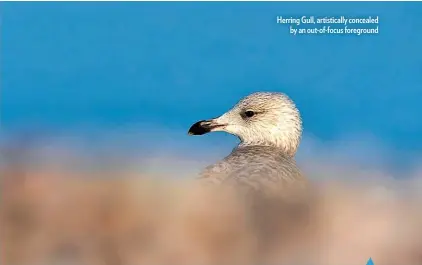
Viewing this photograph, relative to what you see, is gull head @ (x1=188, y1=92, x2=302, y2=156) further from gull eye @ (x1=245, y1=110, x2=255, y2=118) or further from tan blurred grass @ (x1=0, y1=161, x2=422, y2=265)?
tan blurred grass @ (x1=0, y1=161, x2=422, y2=265)

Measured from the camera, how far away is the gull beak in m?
4.13

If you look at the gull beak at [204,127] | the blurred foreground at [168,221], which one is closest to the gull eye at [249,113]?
the gull beak at [204,127]

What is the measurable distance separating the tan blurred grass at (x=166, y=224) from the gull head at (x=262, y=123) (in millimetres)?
235

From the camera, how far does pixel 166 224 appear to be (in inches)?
162

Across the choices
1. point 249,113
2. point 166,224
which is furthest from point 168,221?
point 249,113

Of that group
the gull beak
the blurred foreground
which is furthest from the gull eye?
the blurred foreground

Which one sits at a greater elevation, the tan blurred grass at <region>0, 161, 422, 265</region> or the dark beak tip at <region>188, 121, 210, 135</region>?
the dark beak tip at <region>188, 121, 210, 135</region>

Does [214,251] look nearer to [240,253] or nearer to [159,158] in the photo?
[240,253]

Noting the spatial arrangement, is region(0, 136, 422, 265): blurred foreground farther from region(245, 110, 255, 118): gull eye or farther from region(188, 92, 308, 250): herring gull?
region(245, 110, 255, 118): gull eye

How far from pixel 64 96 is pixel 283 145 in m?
0.91

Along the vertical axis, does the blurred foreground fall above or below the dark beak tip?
below

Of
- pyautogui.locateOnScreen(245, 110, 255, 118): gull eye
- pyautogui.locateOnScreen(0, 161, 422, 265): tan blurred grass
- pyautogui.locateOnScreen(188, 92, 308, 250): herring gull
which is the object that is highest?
pyautogui.locateOnScreen(245, 110, 255, 118): gull eye

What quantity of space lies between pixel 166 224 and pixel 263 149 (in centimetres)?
49

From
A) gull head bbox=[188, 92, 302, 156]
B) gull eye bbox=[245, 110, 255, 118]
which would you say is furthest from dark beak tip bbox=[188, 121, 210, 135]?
gull eye bbox=[245, 110, 255, 118]
